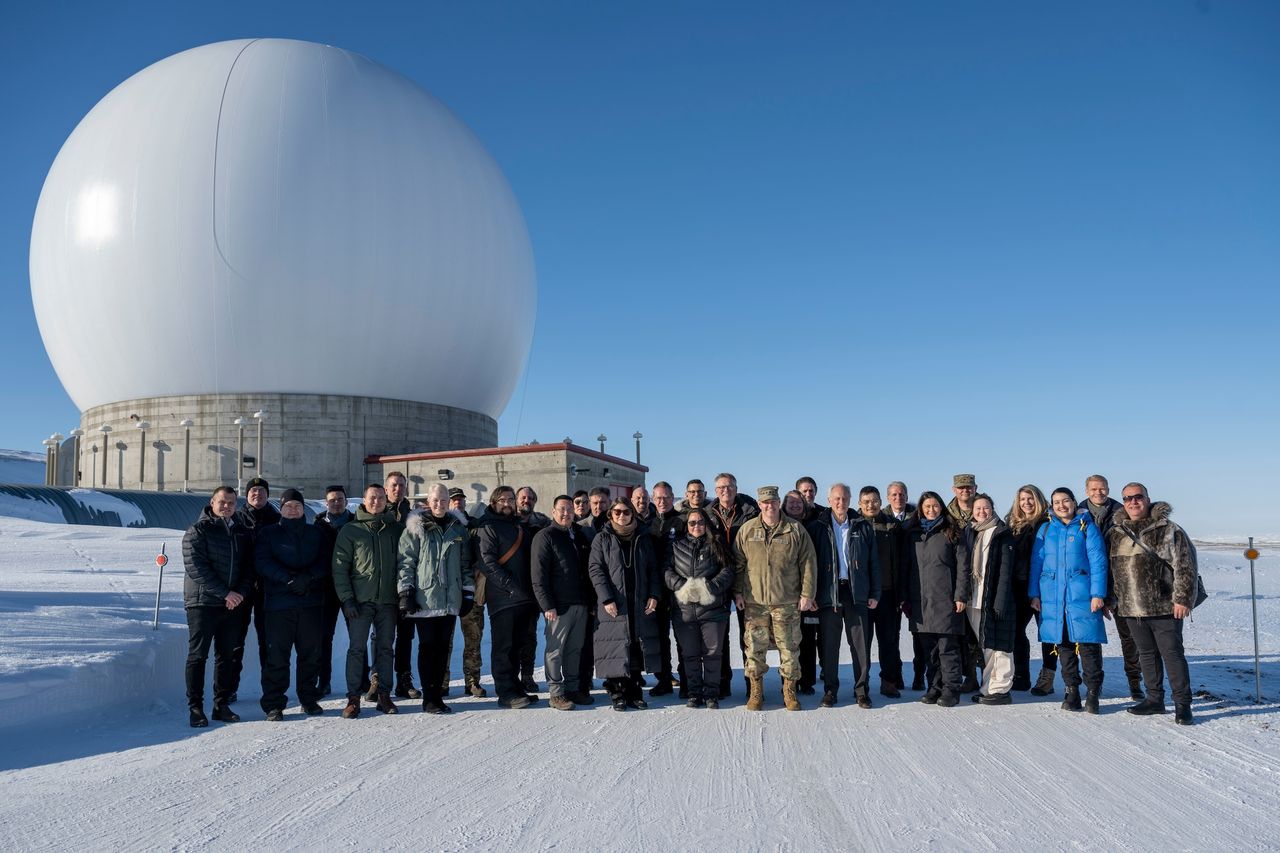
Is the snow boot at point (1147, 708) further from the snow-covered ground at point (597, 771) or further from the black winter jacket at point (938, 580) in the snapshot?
the black winter jacket at point (938, 580)

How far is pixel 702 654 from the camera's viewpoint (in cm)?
591

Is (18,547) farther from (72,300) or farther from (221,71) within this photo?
(221,71)

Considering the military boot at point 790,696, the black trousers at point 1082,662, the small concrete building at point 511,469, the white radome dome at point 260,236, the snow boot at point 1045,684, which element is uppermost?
the white radome dome at point 260,236

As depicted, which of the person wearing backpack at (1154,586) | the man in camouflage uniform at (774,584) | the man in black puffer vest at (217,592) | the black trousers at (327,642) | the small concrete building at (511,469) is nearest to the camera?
the person wearing backpack at (1154,586)

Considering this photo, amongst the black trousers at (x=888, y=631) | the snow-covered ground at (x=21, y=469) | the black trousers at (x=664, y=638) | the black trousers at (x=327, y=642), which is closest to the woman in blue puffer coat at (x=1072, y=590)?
the black trousers at (x=888, y=631)

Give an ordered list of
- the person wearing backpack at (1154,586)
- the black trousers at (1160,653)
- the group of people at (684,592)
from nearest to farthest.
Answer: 1. the black trousers at (1160,653)
2. the person wearing backpack at (1154,586)
3. the group of people at (684,592)

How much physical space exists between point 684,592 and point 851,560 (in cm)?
124

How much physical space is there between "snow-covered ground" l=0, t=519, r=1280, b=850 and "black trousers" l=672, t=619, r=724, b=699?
0.21 meters

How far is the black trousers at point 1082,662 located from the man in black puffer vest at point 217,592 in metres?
5.47

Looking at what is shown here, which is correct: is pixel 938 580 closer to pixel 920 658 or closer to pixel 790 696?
pixel 920 658

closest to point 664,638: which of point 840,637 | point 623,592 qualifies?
point 623,592

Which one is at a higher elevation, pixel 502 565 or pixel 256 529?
pixel 256 529

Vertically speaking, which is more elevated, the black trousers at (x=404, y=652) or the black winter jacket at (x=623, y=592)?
the black winter jacket at (x=623, y=592)

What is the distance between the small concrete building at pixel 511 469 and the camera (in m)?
23.8
